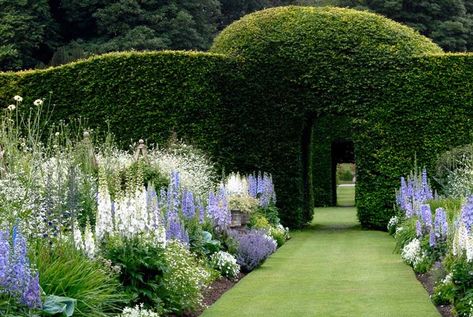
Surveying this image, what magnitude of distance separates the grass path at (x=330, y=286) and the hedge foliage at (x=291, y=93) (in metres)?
3.12

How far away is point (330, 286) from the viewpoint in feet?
34.4

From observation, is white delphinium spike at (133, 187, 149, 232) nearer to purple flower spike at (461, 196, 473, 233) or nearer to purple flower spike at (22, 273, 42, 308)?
purple flower spike at (22, 273, 42, 308)

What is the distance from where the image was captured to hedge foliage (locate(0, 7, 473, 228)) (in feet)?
60.3

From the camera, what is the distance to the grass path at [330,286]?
884 centimetres

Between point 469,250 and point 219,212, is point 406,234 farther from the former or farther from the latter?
point 469,250

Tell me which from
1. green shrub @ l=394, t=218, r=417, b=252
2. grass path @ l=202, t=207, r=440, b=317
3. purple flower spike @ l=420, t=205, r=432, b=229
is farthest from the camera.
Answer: green shrub @ l=394, t=218, r=417, b=252

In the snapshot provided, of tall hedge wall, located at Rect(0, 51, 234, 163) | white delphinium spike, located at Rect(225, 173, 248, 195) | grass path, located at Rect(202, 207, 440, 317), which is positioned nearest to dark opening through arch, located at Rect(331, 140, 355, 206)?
tall hedge wall, located at Rect(0, 51, 234, 163)

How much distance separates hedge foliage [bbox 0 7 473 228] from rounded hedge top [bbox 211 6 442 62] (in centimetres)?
2

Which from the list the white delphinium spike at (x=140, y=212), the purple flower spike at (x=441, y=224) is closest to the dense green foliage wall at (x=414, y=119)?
the purple flower spike at (x=441, y=224)

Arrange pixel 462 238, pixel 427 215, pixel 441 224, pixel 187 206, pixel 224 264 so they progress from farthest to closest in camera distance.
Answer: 1. pixel 427 215
2. pixel 224 264
3. pixel 187 206
4. pixel 441 224
5. pixel 462 238

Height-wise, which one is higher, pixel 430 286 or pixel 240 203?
pixel 240 203

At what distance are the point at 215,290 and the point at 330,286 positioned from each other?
4.79 feet

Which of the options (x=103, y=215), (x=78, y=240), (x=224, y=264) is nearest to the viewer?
(x=78, y=240)

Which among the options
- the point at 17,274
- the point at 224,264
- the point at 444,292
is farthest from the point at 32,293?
A: the point at 224,264
